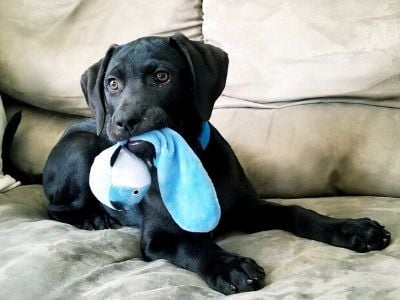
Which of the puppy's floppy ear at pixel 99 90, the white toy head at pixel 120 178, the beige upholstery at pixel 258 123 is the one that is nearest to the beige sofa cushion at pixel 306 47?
the beige upholstery at pixel 258 123

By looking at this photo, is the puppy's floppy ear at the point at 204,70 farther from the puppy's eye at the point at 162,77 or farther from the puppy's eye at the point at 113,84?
the puppy's eye at the point at 113,84

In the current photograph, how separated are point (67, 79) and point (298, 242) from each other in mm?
1259

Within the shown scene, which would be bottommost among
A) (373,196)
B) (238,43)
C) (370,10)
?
(373,196)

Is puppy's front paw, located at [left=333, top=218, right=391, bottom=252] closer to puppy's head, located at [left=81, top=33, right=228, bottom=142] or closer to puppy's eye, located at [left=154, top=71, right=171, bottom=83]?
puppy's head, located at [left=81, top=33, right=228, bottom=142]

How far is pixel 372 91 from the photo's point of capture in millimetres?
1923

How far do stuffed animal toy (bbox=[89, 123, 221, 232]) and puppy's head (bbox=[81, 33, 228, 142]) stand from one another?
83mm

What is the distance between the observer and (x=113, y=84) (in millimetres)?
1627

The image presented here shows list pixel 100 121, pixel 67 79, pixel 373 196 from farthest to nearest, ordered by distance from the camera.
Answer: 1. pixel 67 79
2. pixel 373 196
3. pixel 100 121

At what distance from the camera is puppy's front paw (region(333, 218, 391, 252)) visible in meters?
1.44

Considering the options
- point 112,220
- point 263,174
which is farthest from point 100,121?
point 263,174

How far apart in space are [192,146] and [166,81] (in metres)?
0.19

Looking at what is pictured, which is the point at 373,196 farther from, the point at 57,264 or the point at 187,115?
the point at 57,264

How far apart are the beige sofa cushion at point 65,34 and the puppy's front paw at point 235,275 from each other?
1.15m

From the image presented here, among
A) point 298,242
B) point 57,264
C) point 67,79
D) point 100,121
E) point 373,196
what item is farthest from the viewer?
point 67,79
